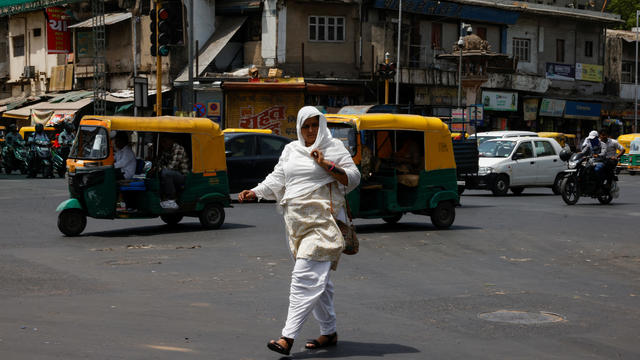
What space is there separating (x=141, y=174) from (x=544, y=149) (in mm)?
14795

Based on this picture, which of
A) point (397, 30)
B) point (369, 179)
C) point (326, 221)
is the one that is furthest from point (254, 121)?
point (326, 221)

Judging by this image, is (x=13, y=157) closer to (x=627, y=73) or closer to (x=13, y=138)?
(x=13, y=138)

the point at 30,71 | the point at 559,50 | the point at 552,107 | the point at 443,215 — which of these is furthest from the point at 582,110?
the point at 443,215

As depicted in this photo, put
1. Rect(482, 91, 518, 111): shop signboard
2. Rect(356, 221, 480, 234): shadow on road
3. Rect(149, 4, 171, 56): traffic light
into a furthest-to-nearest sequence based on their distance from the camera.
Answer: Rect(482, 91, 518, 111): shop signboard → Rect(149, 4, 171, 56): traffic light → Rect(356, 221, 480, 234): shadow on road

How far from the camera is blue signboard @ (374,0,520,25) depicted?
135 ft

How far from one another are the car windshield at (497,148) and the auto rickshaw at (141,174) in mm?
12072

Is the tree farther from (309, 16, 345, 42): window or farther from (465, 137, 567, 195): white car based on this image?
(465, 137, 567, 195): white car

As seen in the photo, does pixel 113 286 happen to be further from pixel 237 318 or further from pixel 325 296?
pixel 325 296

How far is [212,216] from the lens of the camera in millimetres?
14867

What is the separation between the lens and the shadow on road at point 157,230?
14.0 m

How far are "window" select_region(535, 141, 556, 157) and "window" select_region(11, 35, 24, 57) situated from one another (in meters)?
33.0

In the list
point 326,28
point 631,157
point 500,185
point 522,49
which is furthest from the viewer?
point 522,49

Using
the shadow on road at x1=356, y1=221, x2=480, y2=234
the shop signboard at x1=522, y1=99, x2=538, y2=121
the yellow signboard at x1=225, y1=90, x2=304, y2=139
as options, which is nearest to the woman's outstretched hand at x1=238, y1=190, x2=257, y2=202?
the shadow on road at x1=356, y1=221, x2=480, y2=234

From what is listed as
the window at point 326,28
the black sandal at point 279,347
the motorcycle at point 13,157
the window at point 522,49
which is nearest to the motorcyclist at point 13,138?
the motorcycle at point 13,157
